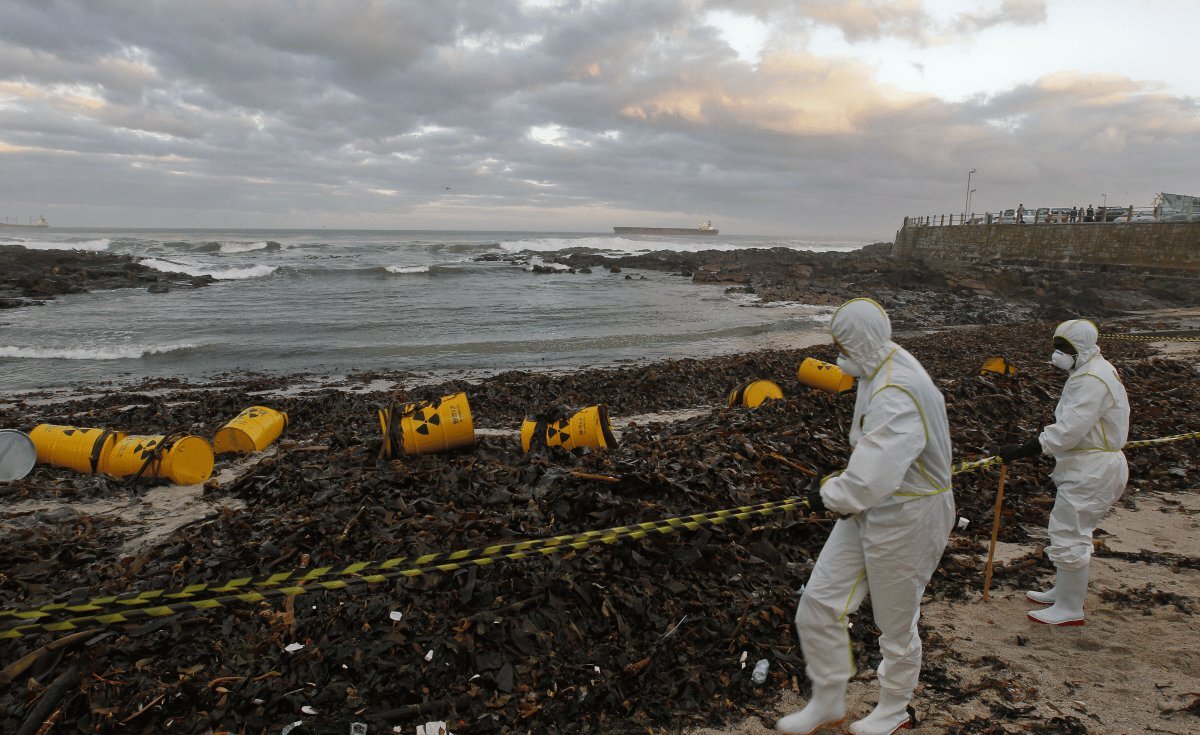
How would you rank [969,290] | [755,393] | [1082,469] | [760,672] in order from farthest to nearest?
[969,290] < [755,393] < [1082,469] < [760,672]

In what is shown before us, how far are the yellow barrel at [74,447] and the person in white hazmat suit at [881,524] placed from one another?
748 centimetres

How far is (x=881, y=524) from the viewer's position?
2775 mm

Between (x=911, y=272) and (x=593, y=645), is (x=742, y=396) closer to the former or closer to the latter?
(x=593, y=645)

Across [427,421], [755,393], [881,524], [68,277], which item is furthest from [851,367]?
[68,277]

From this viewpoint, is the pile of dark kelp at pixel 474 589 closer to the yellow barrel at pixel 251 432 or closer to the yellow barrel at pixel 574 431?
the yellow barrel at pixel 574 431

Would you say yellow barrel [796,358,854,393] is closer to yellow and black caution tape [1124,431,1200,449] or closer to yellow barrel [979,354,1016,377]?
yellow barrel [979,354,1016,377]

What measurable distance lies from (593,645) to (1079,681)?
2622 mm

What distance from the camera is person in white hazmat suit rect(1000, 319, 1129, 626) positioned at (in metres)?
3.93

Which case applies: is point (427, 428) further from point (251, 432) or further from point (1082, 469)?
point (1082, 469)

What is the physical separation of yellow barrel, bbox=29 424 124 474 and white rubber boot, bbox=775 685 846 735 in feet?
24.4

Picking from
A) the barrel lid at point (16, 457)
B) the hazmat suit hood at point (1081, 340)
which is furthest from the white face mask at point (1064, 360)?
the barrel lid at point (16, 457)

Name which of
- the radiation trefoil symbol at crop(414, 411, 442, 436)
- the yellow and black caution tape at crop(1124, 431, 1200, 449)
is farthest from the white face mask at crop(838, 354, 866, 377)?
the yellow and black caution tape at crop(1124, 431, 1200, 449)

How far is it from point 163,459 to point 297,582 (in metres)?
3.83

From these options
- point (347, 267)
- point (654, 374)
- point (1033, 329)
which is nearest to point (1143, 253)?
point (1033, 329)
